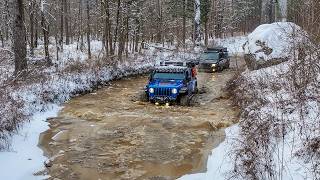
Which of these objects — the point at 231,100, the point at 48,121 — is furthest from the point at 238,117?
the point at 48,121

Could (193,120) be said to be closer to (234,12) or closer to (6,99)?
(6,99)

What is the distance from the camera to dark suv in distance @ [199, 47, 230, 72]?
99.1 feet

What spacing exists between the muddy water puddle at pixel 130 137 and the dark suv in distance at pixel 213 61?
10.4 meters

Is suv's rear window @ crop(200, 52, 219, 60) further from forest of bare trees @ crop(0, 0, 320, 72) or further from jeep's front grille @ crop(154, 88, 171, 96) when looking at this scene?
jeep's front grille @ crop(154, 88, 171, 96)

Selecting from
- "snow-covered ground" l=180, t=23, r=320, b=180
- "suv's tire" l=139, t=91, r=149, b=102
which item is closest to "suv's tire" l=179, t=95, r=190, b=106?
"suv's tire" l=139, t=91, r=149, b=102

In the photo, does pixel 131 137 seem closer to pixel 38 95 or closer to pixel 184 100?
pixel 38 95

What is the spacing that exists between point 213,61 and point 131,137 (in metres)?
18.5

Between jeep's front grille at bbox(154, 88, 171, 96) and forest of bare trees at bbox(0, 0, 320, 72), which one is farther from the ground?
forest of bare trees at bbox(0, 0, 320, 72)

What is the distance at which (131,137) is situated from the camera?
12.8 m

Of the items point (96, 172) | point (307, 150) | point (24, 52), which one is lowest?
point (96, 172)

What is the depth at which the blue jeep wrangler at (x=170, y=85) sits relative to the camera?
18062 mm

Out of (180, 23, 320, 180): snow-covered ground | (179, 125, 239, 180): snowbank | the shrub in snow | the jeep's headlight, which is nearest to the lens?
(180, 23, 320, 180): snow-covered ground

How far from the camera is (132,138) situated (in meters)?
12.7

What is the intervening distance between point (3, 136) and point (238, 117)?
7.51 metres
